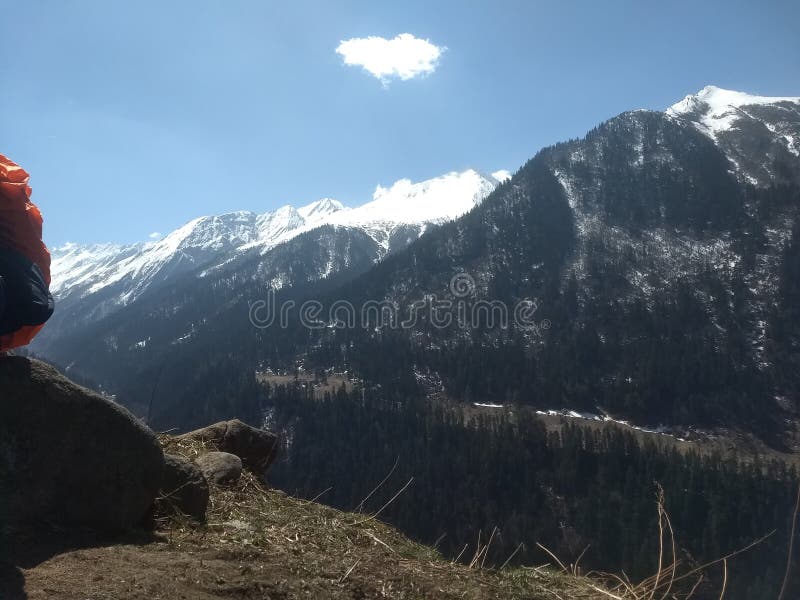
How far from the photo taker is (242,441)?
920 centimetres

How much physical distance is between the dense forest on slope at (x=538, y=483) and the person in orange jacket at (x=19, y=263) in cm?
7296

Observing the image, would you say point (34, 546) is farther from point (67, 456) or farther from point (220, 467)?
point (220, 467)

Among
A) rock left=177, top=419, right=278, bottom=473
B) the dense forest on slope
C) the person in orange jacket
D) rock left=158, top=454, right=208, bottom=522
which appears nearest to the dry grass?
rock left=158, top=454, right=208, bottom=522

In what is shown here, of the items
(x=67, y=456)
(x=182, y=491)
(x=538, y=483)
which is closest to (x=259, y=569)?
(x=182, y=491)

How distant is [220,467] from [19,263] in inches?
135

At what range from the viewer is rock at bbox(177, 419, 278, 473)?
8.83 m

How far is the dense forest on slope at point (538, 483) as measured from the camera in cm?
9156

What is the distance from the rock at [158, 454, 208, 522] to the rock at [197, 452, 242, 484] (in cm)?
101

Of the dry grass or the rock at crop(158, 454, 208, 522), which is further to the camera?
the rock at crop(158, 454, 208, 522)

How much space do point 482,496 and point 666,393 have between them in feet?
323

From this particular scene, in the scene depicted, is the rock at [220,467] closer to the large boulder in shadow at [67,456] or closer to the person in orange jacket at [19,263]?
the large boulder in shadow at [67,456]

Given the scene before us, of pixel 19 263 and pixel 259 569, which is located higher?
pixel 19 263

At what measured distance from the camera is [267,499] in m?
6.97

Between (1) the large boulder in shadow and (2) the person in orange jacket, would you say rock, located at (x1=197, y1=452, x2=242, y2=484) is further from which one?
(2) the person in orange jacket
